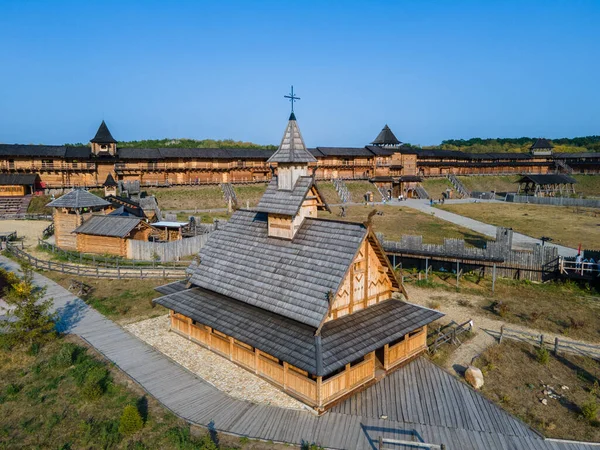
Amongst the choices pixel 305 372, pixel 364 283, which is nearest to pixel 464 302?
pixel 364 283

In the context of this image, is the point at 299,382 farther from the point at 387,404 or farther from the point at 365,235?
the point at 365,235

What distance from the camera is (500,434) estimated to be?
12.3 meters

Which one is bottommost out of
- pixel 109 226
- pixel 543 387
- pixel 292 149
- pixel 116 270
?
pixel 543 387

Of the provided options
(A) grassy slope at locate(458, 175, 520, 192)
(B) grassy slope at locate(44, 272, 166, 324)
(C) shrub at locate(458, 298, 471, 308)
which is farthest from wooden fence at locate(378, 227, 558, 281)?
(A) grassy slope at locate(458, 175, 520, 192)

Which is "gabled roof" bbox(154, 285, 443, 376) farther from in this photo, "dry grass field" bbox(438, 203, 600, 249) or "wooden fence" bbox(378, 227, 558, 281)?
"dry grass field" bbox(438, 203, 600, 249)

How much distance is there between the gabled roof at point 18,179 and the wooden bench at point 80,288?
38976 mm

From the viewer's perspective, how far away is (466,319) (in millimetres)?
21656

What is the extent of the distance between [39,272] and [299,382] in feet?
82.9

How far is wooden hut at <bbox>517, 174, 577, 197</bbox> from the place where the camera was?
245ft

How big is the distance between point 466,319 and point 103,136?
5745 centimetres

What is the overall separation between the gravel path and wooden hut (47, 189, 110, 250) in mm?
21231

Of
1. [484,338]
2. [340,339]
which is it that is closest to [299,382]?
[340,339]

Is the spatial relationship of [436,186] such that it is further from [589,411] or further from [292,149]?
[589,411]

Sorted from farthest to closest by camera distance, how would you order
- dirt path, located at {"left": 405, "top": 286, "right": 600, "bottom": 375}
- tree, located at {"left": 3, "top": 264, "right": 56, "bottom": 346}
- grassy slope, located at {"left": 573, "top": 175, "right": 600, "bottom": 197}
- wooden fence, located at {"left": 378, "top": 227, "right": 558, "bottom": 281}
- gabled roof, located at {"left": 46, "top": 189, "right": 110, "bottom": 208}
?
grassy slope, located at {"left": 573, "top": 175, "right": 600, "bottom": 197}, gabled roof, located at {"left": 46, "top": 189, "right": 110, "bottom": 208}, wooden fence, located at {"left": 378, "top": 227, "right": 558, "bottom": 281}, tree, located at {"left": 3, "top": 264, "right": 56, "bottom": 346}, dirt path, located at {"left": 405, "top": 286, "right": 600, "bottom": 375}
